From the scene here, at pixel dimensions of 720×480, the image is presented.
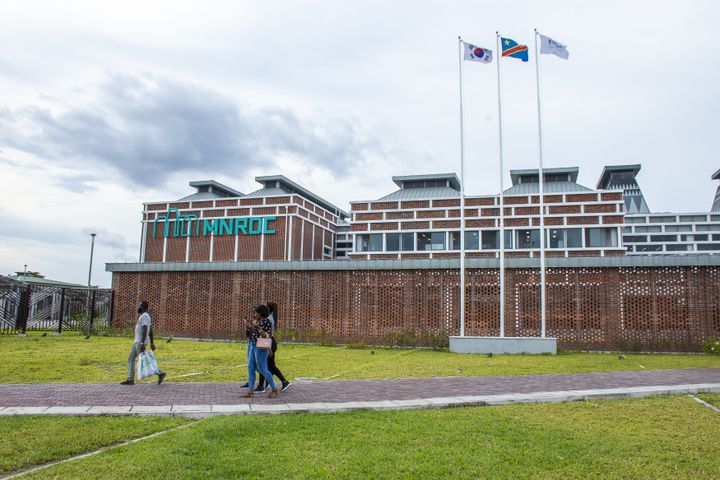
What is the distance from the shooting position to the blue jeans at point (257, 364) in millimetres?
9836

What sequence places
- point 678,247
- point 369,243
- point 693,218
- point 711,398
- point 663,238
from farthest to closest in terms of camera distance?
point 663,238, point 678,247, point 693,218, point 369,243, point 711,398

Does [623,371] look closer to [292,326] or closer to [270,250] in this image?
[292,326]

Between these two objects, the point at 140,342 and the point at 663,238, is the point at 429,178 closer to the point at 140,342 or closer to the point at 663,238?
the point at 663,238

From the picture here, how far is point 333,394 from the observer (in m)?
10.1

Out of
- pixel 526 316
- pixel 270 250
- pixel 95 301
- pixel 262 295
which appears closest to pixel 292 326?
pixel 262 295

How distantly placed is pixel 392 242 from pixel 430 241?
12.5 feet

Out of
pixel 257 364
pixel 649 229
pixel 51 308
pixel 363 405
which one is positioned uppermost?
pixel 649 229

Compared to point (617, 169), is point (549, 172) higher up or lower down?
lower down

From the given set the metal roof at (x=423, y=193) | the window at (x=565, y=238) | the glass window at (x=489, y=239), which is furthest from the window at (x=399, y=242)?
the window at (x=565, y=238)

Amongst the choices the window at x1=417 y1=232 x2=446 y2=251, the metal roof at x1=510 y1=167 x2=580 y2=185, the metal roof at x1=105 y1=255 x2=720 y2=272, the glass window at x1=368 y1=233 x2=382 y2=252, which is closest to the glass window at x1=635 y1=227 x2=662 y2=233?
the metal roof at x1=510 y1=167 x2=580 y2=185

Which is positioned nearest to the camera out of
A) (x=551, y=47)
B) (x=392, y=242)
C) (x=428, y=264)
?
(x=551, y=47)

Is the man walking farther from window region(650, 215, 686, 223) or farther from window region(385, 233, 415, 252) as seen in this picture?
window region(650, 215, 686, 223)

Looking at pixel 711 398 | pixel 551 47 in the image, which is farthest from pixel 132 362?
pixel 551 47

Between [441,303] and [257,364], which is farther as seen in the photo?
[441,303]
